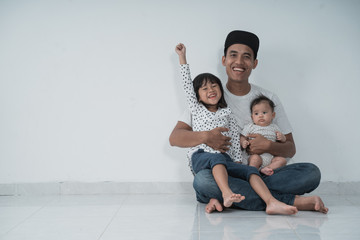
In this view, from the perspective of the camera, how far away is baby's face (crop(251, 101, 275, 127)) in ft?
8.32

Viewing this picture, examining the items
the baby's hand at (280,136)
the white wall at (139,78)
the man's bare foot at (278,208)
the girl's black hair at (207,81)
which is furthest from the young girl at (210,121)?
the white wall at (139,78)

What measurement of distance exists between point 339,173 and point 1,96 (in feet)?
7.85

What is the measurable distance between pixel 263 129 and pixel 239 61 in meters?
0.44

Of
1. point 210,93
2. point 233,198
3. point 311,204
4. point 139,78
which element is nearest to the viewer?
point 233,198

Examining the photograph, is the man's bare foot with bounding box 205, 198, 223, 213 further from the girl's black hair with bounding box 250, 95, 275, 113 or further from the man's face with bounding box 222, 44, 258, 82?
the man's face with bounding box 222, 44, 258, 82

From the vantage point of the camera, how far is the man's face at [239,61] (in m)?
2.58

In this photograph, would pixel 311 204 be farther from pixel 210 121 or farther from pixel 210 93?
pixel 210 93

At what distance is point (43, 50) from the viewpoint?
2.92 m

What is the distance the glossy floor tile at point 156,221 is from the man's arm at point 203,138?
36 centimetres

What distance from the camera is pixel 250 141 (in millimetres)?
2492

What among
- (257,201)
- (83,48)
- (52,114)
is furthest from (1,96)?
(257,201)

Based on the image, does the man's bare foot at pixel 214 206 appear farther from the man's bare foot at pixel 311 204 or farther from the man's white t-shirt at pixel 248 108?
the man's white t-shirt at pixel 248 108

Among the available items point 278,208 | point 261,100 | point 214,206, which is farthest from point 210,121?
point 278,208

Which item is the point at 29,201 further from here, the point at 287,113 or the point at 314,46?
the point at 314,46
